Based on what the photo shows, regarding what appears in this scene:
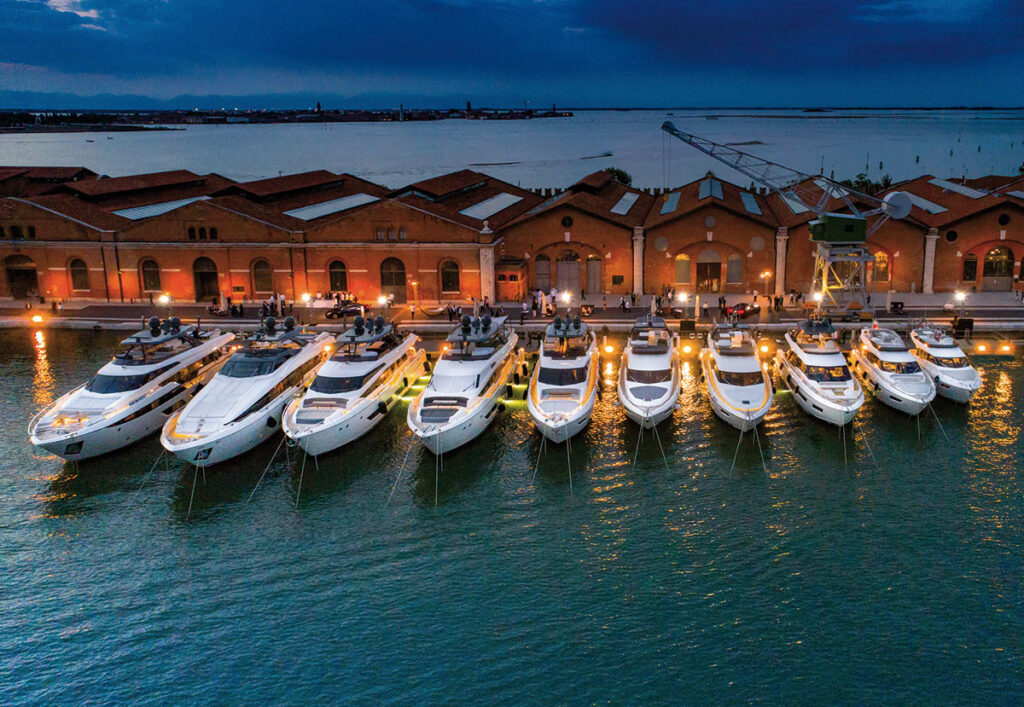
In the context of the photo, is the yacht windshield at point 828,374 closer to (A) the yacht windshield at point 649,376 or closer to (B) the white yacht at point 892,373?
(B) the white yacht at point 892,373

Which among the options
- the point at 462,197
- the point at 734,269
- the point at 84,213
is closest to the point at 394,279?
the point at 462,197

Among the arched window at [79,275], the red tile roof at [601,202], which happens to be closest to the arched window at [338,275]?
the red tile roof at [601,202]

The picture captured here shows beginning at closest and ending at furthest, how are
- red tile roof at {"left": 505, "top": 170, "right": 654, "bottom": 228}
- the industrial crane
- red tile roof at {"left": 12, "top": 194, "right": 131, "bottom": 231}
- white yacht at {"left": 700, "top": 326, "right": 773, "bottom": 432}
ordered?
white yacht at {"left": 700, "top": 326, "right": 773, "bottom": 432} < the industrial crane < red tile roof at {"left": 505, "top": 170, "right": 654, "bottom": 228} < red tile roof at {"left": 12, "top": 194, "right": 131, "bottom": 231}

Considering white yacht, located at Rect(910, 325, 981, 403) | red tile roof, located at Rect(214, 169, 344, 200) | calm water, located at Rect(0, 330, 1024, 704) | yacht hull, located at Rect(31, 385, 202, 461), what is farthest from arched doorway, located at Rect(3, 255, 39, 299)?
white yacht, located at Rect(910, 325, 981, 403)

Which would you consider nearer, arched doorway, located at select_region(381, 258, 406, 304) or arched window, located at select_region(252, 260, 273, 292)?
arched doorway, located at select_region(381, 258, 406, 304)

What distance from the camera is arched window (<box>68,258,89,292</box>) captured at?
201 ft

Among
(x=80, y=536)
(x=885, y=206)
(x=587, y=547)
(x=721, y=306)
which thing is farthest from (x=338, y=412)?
(x=885, y=206)

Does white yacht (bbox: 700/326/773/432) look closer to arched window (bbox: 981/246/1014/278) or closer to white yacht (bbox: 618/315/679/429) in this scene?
white yacht (bbox: 618/315/679/429)

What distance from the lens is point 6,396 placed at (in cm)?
4109

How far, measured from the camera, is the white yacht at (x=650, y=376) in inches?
1344

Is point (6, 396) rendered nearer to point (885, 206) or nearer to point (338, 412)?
point (338, 412)

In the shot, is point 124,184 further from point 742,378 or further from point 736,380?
point 742,378

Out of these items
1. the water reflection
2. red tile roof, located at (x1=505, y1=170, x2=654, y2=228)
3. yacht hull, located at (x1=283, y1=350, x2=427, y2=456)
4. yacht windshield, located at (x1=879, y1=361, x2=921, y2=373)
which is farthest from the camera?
red tile roof, located at (x1=505, y1=170, x2=654, y2=228)

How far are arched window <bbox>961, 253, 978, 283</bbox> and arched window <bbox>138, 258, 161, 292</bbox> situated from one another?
5945 cm
